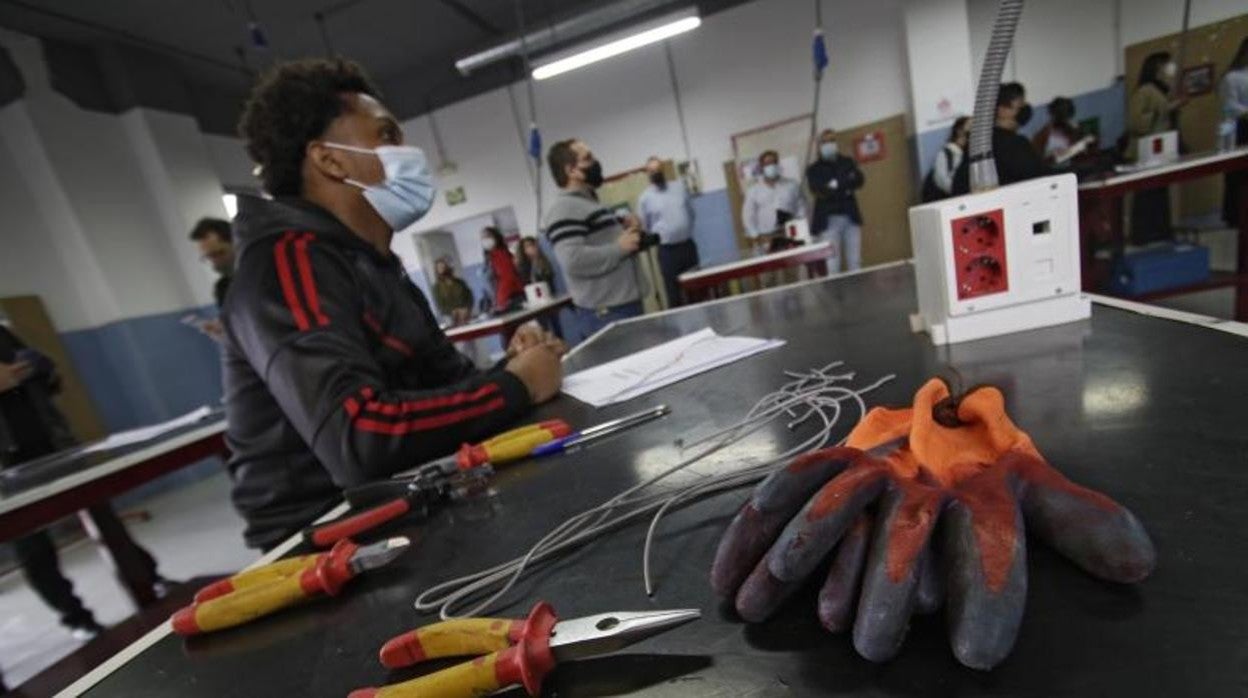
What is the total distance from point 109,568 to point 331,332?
2397 mm

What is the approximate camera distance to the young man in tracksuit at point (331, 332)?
2.49ft

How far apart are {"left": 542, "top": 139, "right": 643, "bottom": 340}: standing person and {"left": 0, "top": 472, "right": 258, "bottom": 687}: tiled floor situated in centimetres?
194

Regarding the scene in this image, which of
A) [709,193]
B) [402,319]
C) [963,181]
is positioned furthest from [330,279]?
[709,193]

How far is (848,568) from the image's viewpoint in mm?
314

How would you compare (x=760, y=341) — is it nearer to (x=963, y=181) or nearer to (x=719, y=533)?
(x=719, y=533)

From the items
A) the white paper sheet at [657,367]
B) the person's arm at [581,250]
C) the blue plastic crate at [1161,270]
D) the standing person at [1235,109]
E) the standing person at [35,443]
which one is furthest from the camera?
the standing person at [1235,109]

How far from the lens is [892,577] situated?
0.29m

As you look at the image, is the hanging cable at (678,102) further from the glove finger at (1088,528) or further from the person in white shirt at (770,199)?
the glove finger at (1088,528)

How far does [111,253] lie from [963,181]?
570 cm

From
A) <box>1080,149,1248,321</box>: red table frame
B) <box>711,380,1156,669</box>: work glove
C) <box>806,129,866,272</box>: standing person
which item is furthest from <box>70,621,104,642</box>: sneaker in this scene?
<box>806,129,866,272</box>: standing person

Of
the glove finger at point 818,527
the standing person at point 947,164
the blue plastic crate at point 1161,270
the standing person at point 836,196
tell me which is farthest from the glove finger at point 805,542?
the standing person at point 836,196

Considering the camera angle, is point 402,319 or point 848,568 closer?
point 848,568

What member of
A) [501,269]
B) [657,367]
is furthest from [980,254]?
[501,269]

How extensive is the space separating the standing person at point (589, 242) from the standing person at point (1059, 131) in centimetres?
397
